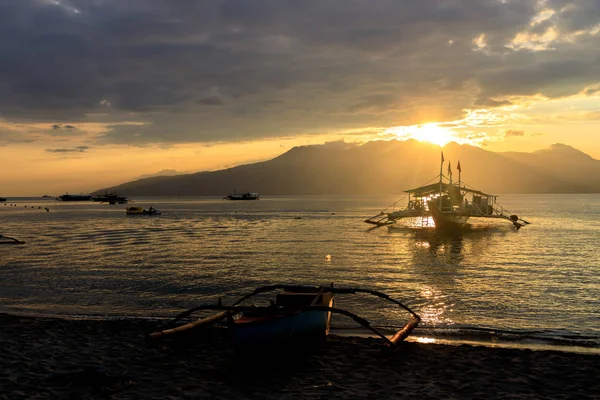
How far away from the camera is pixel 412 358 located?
1584 centimetres

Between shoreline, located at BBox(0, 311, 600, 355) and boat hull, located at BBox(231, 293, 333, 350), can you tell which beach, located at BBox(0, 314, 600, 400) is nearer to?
boat hull, located at BBox(231, 293, 333, 350)

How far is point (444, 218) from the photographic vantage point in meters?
80.8

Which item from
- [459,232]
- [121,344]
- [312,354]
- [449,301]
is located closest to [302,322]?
[312,354]

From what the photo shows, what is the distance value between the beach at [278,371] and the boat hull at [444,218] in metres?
66.0

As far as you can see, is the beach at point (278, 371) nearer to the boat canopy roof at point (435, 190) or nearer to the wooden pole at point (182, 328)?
the wooden pole at point (182, 328)

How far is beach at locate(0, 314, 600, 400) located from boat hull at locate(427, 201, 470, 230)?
6600cm

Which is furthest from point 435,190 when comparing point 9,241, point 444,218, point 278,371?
point 278,371

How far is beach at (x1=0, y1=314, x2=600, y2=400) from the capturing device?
12.9 m

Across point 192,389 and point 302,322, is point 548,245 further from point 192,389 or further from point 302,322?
point 192,389

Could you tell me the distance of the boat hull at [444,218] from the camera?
80562 mm

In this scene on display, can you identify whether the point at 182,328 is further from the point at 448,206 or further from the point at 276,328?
the point at 448,206

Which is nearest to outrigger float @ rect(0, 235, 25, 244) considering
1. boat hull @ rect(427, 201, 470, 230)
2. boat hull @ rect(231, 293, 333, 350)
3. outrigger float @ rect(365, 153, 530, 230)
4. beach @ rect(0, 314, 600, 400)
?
beach @ rect(0, 314, 600, 400)

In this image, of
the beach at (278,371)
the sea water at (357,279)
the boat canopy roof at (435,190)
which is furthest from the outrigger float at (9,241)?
the boat canopy roof at (435,190)

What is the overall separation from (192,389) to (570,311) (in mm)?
18790
